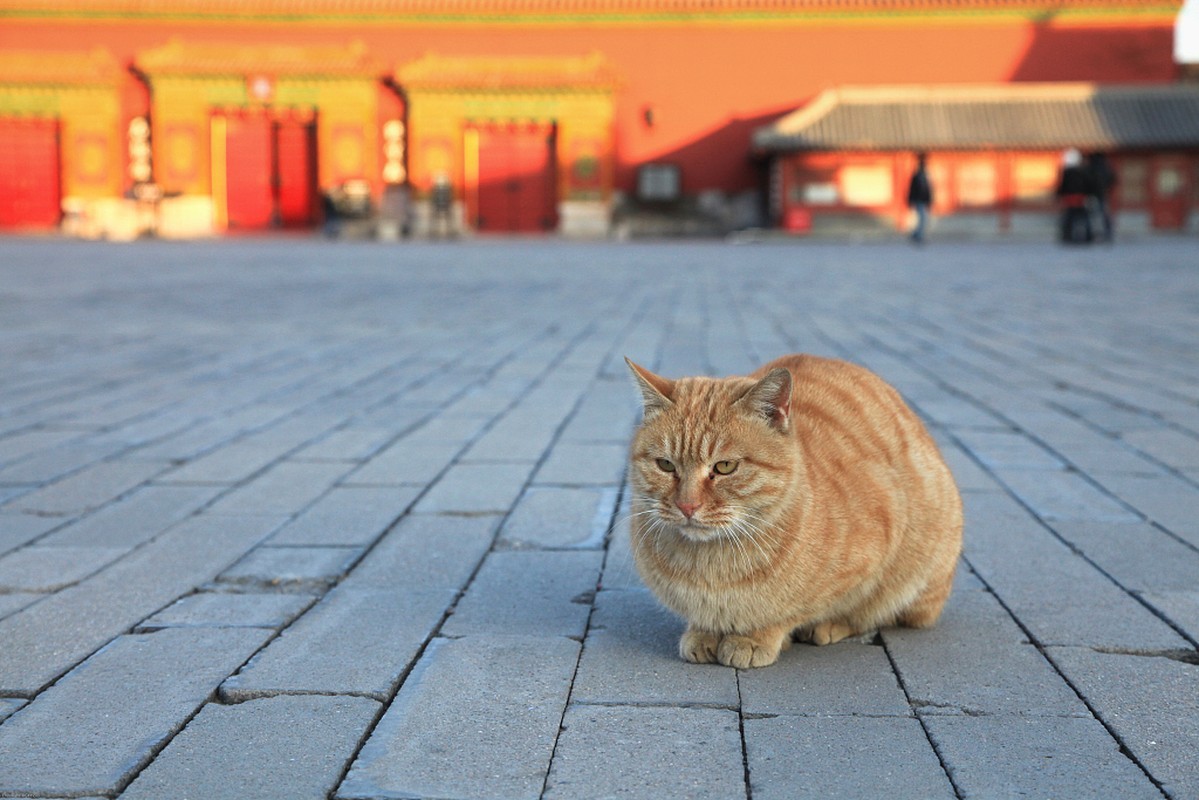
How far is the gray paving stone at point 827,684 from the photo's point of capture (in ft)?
7.62

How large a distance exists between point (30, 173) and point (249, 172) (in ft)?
18.4

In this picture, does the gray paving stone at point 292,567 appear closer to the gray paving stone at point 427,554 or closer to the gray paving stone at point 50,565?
the gray paving stone at point 427,554

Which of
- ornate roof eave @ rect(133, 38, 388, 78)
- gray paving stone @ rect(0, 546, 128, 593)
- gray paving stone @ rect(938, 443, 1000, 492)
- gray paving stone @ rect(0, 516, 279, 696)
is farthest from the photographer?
ornate roof eave @ rect(133, 38, 388, 78)

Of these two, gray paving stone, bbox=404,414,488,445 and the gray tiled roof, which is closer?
gray paving stone, bbox=404,414,488,445

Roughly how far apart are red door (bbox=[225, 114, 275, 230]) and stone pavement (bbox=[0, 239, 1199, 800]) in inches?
968

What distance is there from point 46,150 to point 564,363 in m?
28.3

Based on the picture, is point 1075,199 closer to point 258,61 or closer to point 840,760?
point 258,61

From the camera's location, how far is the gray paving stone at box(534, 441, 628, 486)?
423cm

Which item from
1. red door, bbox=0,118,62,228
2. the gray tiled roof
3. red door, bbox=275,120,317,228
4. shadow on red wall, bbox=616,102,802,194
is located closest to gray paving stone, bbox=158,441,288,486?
the gray tiled roof

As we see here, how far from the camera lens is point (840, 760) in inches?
82.0

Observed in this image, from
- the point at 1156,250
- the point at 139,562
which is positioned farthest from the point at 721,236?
the point at 139,562

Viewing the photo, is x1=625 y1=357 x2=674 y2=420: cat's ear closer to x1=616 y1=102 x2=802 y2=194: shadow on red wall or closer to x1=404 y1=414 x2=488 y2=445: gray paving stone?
x1=404 y1=414 x2=488 y2=445: gray paving stone

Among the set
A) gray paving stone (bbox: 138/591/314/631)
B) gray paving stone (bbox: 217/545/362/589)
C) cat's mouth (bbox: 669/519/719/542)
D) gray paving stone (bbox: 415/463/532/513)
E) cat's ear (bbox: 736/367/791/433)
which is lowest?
gray paving stone (bbox: 138/591/314/631)

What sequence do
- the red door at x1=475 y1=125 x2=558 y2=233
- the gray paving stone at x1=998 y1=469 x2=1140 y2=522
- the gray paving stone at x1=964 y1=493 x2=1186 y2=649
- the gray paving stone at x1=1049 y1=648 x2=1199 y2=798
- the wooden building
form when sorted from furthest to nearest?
the red door at x1=475 y1=125 x2=558 y2=233 → the wooden building → the gray paving stone at x1=998 y1=469 x2=1140 y2=522 → the gray paving stone at x1=964 y1=493 x2=1186 y2=649 → the gray paving stone at x1=1049 y1=648 x2=1199 y2=798
